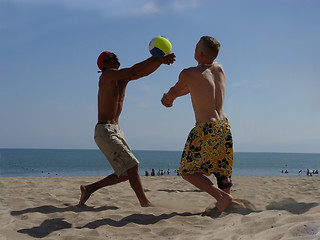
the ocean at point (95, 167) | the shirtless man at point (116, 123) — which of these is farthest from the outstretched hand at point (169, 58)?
the ocean at point (95, 167)

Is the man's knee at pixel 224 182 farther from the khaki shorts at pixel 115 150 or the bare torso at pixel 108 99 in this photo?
the bare torso at pixel 108 99

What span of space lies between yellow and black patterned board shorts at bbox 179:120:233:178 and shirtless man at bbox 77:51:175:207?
2.63 feet

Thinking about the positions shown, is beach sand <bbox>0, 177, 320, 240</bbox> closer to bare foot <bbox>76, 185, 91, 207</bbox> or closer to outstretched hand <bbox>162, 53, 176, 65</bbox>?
bare foot <bbox>76, 185, 91, 207</bbox>

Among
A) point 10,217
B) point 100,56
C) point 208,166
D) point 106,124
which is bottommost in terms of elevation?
point 10,217

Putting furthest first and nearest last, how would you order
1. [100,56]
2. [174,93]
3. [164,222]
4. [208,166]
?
1. [100,56]
2. [174,93]
3. [208,166]
4. [164,222]

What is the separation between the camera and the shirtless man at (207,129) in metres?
3.74

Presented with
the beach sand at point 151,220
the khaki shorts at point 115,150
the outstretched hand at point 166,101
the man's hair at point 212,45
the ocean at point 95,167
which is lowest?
the ocean at point 95,167

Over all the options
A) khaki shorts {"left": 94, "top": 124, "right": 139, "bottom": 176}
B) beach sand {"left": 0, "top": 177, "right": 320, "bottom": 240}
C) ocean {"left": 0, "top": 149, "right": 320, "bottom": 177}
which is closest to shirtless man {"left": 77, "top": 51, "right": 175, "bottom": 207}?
khaki shorts {"left": 94, "top": 124, "right": 139, "bottom": 176}

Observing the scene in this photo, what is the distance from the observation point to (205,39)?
401 cm

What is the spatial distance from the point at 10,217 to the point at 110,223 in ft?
4.25

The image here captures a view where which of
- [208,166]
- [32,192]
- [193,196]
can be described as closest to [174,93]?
[208,166]

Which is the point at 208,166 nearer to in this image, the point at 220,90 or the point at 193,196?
the point at 220,90

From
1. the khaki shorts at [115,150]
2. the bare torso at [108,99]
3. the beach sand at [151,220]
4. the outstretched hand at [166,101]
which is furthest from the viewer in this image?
the bare torso at [108,99]

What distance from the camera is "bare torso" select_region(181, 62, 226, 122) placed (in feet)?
12.6
